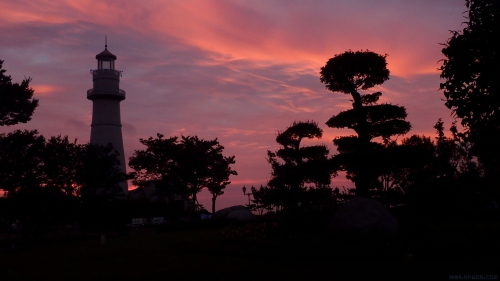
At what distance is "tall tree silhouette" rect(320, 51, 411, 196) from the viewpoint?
37.3 meters

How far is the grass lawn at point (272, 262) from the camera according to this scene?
15312 mm

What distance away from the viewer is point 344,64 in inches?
1539

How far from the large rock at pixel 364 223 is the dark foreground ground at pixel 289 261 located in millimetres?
583

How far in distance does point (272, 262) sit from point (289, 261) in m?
0.63

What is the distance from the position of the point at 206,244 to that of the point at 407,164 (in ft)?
61.6

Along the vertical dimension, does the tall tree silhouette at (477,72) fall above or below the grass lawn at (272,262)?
above

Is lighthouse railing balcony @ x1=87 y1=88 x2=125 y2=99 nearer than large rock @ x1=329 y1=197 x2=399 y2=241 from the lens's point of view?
No

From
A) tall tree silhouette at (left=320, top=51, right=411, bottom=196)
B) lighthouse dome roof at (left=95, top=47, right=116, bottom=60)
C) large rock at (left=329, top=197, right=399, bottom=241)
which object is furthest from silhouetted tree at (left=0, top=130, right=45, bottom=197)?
lighthouse dome roof at (left=95, top=47, right=116, bottom=60)

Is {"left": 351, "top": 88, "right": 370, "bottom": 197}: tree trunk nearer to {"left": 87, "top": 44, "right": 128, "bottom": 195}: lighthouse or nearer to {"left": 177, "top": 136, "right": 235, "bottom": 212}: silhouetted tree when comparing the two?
{"left": 177, "top": 136, "right": 235, "bottom": 212}: silhouetted tree

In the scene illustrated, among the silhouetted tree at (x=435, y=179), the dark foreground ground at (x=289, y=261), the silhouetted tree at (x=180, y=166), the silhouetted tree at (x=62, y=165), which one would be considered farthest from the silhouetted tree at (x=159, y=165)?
the dark foreground ground at (x=289, y=261)

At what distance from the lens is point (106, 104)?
67188mm

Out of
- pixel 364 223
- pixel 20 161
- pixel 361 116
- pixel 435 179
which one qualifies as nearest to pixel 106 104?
pixel 20 161

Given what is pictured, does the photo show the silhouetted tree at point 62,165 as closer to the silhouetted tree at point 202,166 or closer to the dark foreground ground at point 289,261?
the silhouetted tree at point 202,166

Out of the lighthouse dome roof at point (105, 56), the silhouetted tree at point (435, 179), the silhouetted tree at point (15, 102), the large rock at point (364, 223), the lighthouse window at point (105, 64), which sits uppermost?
the lighthouse dome roof at point (105, 56)
